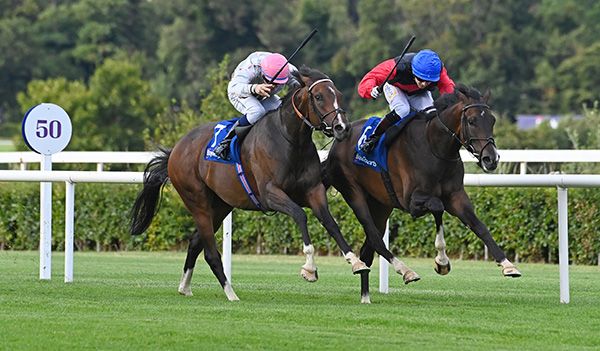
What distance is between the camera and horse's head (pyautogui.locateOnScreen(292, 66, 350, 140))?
29.1 ft

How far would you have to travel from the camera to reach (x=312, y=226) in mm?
16062

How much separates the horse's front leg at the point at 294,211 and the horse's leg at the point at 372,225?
0.55 m

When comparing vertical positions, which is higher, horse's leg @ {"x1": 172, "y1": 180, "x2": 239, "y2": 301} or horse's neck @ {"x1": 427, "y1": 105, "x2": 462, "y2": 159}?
horse's neck @ {"x1": 427, "y1": 105, "x2": 462, "y2": 159}

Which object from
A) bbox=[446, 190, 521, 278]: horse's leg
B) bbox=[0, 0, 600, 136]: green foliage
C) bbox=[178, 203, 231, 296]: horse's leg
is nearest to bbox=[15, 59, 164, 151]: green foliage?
bbox=[0, 0, 600, 136]: green foliage

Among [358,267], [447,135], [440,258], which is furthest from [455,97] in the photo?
[358,267]

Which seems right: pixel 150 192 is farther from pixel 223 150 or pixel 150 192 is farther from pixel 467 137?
pixel 467 137

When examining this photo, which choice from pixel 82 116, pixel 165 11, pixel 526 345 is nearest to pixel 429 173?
pixel 526 345

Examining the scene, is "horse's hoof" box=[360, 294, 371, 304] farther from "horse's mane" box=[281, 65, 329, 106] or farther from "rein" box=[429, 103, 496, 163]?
"horse's mane" box=[281, 65, 329, 106]

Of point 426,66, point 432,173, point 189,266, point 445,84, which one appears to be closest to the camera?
point 432,173

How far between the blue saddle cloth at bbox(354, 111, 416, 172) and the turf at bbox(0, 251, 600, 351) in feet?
3.03

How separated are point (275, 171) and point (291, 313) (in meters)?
1.32

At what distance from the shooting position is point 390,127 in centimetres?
964

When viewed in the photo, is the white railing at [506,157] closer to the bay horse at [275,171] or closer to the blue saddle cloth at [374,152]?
the bay horse at [275,171]

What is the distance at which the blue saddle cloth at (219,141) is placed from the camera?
9.62 meters
